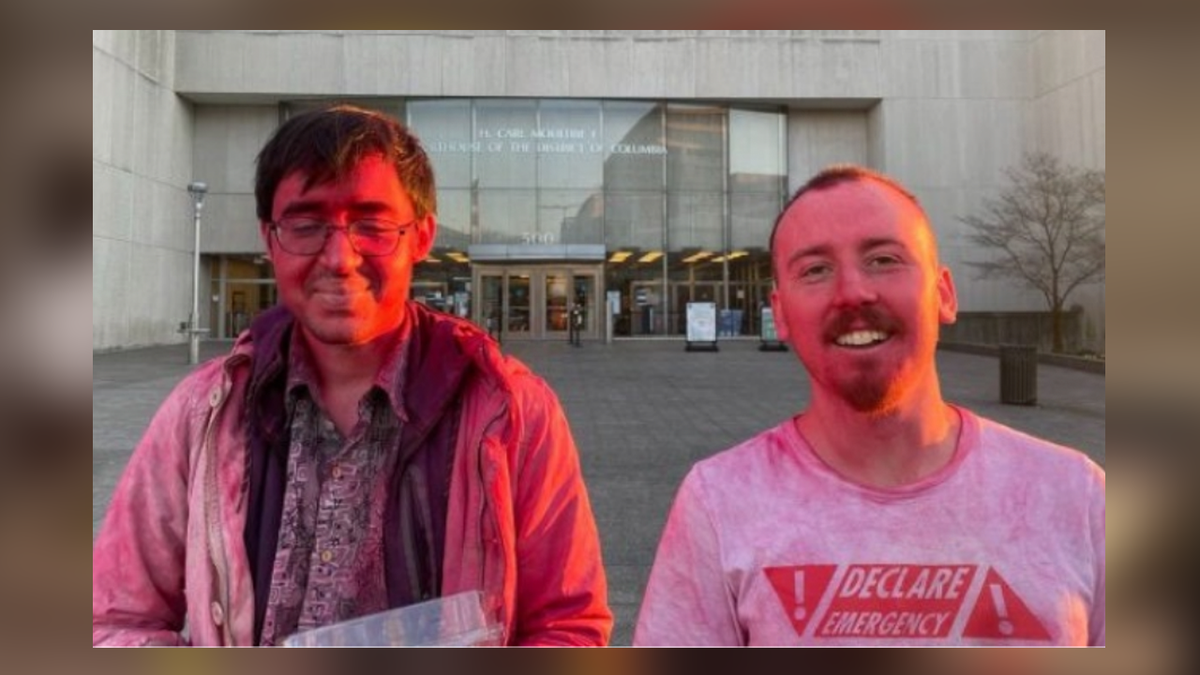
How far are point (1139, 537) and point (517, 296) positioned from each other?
1277mm

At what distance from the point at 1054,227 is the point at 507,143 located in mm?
1087

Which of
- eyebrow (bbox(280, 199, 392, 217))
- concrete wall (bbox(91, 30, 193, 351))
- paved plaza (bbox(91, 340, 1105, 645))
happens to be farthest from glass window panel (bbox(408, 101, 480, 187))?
concrete wall (bbox(91, 30, 193, 351))

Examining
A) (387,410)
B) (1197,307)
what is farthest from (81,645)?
(1197,307)

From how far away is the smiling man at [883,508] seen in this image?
1.25 metres

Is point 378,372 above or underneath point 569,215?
underneath

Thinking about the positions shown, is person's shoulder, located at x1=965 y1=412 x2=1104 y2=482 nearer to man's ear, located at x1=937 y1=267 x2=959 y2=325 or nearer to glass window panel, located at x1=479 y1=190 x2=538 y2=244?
man's ear, located at x1=937 y1=267 x2=959 y2=325

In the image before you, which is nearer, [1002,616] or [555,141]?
[1002,616]

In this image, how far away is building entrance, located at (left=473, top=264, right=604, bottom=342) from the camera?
133cm

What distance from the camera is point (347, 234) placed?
1.24m

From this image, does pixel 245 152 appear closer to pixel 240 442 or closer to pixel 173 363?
pixel 173 363

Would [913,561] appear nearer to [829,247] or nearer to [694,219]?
[829,247]

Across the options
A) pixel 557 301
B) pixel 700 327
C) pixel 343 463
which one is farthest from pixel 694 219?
pixel 343 463

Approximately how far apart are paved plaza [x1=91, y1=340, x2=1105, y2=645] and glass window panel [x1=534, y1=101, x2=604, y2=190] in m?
0.34

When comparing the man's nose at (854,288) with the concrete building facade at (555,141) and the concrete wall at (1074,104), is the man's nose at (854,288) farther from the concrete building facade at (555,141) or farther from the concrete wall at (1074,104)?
the concrete wall at (1074,104)
